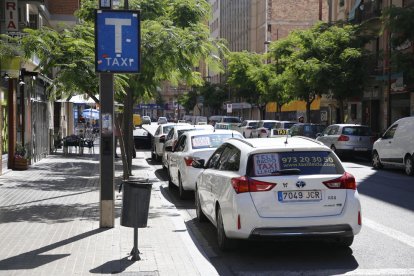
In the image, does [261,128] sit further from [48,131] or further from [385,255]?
[385,255]

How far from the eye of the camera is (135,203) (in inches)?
281

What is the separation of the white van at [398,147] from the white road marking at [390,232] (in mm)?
8987

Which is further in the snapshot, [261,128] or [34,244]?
[261,128]

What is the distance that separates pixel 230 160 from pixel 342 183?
1649 mm

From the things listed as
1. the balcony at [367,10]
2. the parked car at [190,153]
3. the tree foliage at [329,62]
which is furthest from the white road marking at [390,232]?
the balcony at [367,10]

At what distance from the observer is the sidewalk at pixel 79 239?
6762mm

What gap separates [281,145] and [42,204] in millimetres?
5865

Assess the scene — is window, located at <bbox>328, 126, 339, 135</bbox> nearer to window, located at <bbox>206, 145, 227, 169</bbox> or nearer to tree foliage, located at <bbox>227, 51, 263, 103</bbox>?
window, located at <bbox>206, 145, 227, 169</bbox>

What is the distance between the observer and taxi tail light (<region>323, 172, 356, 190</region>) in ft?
24.3

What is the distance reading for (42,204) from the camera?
11.6m

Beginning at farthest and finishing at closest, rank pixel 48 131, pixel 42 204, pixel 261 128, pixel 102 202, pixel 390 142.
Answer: pixel 261 128 < pixel 48 131 < pixel 390 142 < pixel 42 204 < pixel 102 202

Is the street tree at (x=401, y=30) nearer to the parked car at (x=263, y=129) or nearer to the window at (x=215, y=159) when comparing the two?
the parked car at (x=263, y=129)

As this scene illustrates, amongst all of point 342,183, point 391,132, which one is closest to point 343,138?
point 391,132

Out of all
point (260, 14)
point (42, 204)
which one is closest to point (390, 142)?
point (42, 204)
